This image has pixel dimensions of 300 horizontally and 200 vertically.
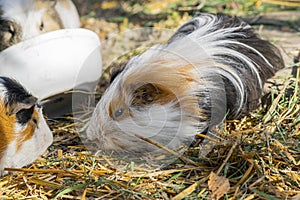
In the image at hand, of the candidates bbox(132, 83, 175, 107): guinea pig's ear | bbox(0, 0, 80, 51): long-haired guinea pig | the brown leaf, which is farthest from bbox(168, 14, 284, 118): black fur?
bbox(0, 0, 80, 51): long-haired guinea pig

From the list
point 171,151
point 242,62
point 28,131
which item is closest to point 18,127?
point 28,131

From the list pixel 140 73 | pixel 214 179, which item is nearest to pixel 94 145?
pixel 140 73

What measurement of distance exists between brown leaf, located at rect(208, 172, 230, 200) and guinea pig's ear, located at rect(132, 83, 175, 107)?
1.34 feet

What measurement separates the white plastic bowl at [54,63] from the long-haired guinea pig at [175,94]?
37 cm

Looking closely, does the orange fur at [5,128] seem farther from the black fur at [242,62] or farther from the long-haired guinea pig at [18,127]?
the black fur at [242,62]

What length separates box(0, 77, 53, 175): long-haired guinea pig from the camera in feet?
7.41

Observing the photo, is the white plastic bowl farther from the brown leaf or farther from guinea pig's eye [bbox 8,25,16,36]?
the brown leaf

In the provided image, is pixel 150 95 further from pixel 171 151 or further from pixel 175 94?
pixel 171 151

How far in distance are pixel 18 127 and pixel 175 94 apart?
718 mm

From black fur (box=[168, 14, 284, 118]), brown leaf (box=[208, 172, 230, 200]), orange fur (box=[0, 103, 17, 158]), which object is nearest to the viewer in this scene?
brown leaf (box=[208, 172, 230, 200])

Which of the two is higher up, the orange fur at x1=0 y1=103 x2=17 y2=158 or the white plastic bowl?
the white plastic bowl

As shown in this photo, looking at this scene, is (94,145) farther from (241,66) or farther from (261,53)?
(261,53)

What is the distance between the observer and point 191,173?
89.5 inches

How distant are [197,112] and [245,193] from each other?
0.49 meters
